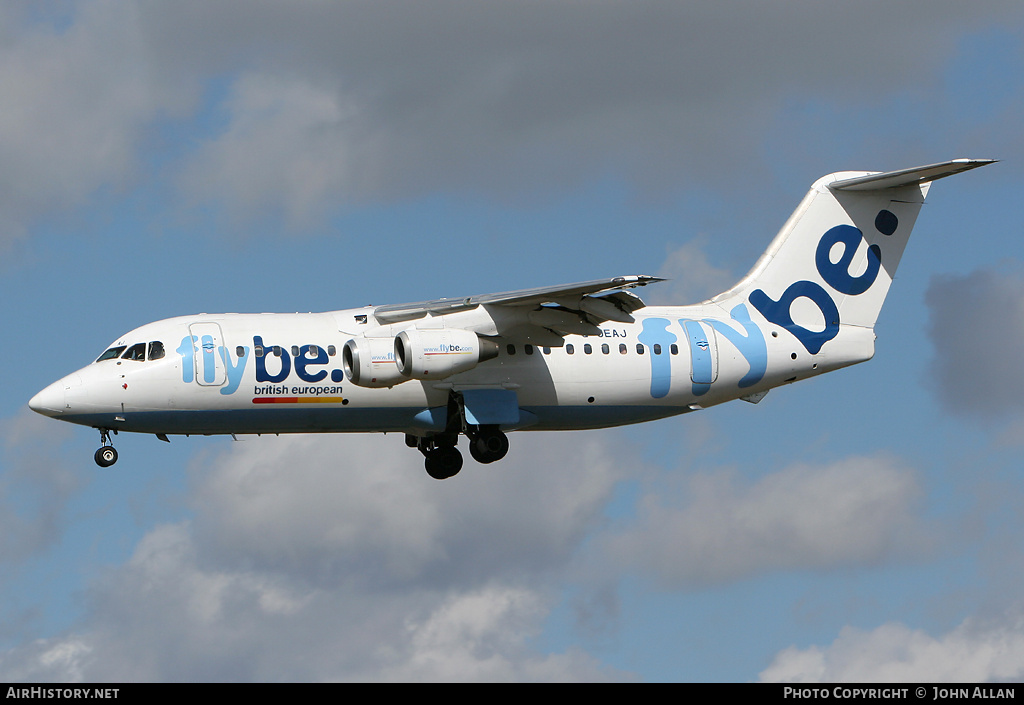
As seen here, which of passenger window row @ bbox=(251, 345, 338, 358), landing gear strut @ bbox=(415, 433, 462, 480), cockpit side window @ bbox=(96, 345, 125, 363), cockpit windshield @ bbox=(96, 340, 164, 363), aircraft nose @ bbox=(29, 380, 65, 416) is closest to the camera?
aircraft nose @ bbox=(29, 380, 65, 416)

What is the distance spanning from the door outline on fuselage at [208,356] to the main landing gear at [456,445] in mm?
4068

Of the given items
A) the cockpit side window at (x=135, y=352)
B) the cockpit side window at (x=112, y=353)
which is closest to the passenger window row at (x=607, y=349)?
the cockpit side window at (x=135, y=352)

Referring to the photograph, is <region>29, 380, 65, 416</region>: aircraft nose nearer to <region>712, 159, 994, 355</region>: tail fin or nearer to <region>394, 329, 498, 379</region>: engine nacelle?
<region>394, 329, 498, 379</region>: engine nacelle

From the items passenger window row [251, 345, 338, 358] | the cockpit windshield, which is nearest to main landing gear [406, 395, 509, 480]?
passenger window row [251, 345, 338, 358]

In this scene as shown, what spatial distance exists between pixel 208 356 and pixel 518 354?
5.41 metres

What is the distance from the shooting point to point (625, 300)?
86.9 feet

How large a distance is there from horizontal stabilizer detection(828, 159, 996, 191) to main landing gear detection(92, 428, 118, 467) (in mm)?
14485

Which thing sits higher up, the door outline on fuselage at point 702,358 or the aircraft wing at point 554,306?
the aircraft wing at point 554,306

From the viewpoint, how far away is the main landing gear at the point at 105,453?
87.8ft

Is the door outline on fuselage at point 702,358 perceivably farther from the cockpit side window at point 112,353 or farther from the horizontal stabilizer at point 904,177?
the cockpit side window at point 112,353

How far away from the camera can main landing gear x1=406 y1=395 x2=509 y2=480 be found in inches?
1091
